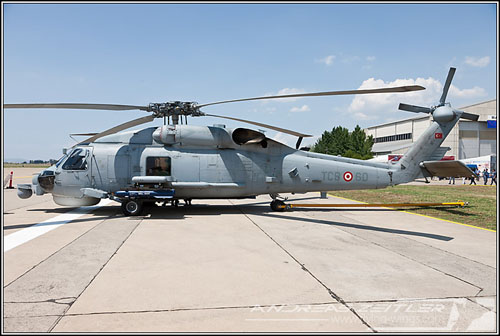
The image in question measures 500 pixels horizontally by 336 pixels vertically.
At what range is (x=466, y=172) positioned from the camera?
10.5 m

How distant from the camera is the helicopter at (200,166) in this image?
1049 centimetres

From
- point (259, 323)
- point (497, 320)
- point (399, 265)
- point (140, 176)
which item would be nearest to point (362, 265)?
point (399, 265)

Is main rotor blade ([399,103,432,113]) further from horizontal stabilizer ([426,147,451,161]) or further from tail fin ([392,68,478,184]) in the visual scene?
horizontal stabilizer ([426,147,451,161])

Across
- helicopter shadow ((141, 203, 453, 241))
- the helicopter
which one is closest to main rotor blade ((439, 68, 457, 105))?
the helicopter

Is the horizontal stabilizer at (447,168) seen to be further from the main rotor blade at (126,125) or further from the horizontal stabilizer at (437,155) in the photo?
the main rotor blade at (126,125)

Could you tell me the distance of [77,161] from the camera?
10.8m

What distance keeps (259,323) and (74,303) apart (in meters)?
2.33

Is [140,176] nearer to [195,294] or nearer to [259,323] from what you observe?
[195,294]

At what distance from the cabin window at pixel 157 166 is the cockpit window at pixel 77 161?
7.21 ft

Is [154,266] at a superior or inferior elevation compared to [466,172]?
inferior

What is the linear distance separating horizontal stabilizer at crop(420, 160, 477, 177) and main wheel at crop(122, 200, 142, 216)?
10568 mm

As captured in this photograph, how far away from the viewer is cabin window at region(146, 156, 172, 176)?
10797 mm

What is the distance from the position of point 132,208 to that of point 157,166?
163 cm

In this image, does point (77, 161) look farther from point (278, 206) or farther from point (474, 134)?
→ point (474, 134)
